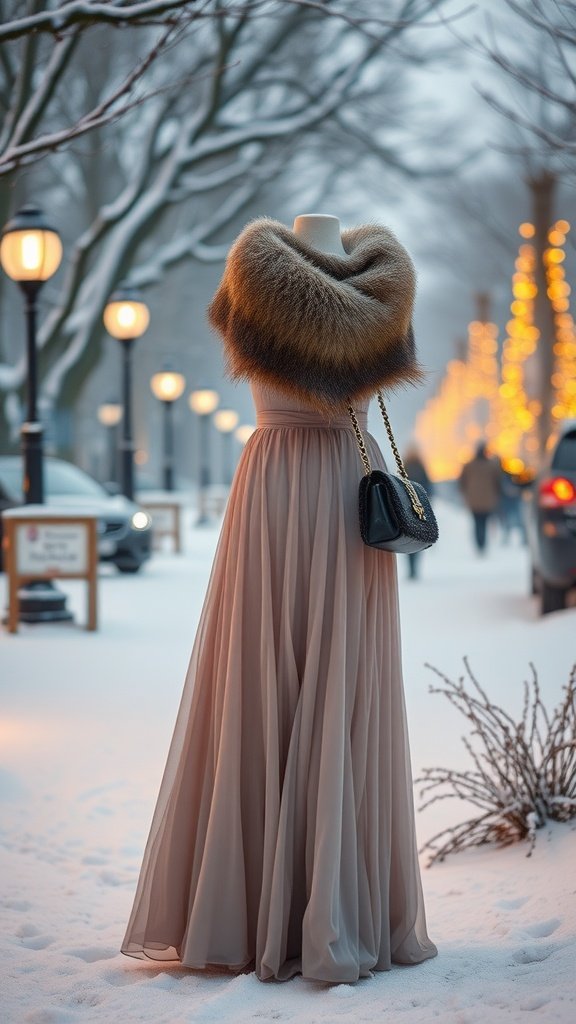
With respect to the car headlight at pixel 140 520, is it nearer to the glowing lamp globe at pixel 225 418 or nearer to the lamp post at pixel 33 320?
the lamp post at pixel 33 320

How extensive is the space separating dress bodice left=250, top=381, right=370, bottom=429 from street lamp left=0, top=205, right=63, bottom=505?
24.1ft

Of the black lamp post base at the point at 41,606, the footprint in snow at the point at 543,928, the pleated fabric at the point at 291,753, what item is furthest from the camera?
the black lamp post base at the point at 41,606

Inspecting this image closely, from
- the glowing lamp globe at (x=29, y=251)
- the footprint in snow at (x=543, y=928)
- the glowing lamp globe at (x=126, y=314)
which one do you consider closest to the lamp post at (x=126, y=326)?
the glowing lamp globe at (x=126, y=314)

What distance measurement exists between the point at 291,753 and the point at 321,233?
1460 mm

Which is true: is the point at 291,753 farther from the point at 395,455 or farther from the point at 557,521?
the point at 557,521

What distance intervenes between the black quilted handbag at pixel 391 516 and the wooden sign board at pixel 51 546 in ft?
23.6

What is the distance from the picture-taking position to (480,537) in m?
19.0

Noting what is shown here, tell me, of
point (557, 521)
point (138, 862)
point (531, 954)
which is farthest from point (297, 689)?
point (557, 521)

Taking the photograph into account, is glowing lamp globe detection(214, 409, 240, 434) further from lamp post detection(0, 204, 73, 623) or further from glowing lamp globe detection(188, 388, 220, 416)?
lamp post detection(0, 204, 73, 623)

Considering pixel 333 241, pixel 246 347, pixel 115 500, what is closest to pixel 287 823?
pixel 246 347

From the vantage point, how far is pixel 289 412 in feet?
11.9

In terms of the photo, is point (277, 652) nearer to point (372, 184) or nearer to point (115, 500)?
point (115, 500)

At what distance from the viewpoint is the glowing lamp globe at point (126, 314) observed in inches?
616

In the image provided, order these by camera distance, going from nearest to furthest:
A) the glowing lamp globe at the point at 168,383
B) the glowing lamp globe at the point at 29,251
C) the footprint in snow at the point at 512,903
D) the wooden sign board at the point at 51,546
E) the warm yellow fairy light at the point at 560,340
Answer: the footprint in snow at the point at 512,903 < the wooden sign board at the point at 51,546 < the glowing lamp globe at the point at 29,251 < the glowing lamp globe at the point at 168,383 < the warm yellow fairy light at the point at 560,340
